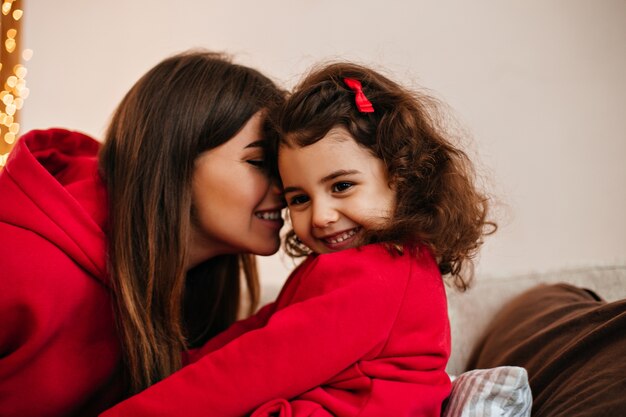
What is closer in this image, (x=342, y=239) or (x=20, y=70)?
A: (x=342, y=239)

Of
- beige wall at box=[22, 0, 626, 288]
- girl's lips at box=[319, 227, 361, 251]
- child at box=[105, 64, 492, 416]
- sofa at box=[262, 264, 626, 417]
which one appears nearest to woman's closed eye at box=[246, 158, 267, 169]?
child at box=[105, 64, 492, 416]

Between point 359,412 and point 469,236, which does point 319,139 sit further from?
point 359,412

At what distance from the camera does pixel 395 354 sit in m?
1.05

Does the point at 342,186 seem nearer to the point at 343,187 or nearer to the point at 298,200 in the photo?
the point at 343,187

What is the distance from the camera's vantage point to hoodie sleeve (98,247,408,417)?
3.34 ft

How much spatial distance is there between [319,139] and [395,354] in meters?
0.41

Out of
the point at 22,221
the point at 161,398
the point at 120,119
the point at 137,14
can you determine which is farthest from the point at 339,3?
the point at 161,398

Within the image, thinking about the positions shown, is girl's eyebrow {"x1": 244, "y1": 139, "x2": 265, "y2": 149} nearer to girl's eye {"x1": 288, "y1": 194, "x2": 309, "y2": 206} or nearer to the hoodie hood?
girl's eye {"x1": 288, "y1": 194, "x2": 309, "y2": 206}

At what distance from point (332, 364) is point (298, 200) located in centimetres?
36

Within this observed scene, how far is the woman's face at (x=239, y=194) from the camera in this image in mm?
1382

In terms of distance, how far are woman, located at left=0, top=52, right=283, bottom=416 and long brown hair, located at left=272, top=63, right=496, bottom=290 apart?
0.69 feet

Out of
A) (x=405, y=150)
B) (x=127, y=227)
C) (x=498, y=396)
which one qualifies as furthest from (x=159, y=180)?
(x=498, y=396)

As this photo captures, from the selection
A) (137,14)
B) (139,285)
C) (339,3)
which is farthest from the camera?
(137,14)

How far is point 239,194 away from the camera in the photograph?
1384 millimetres
